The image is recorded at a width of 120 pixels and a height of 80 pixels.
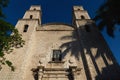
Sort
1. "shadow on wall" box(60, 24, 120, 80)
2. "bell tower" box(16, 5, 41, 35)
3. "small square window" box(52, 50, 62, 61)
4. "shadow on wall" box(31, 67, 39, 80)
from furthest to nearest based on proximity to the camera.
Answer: "bell tower" box(16, 5, 41, 35) → "small square window" box(52, 50, 62, 61) → "shadow on wall" box(31, 67, 39, 80) → "shadow on wall" box(60, 24, 120, 80)

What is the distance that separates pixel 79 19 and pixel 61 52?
5.97m

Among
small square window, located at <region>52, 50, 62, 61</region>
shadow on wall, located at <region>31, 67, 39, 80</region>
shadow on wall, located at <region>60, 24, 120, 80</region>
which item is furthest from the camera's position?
small square window, located at <region>52, 50, 62, 61</region>

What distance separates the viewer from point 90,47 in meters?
16.6

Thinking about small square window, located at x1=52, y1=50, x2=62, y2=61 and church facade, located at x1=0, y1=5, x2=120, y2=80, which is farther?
small square window, located at x1=52, y1=50, x2=62, y2=61

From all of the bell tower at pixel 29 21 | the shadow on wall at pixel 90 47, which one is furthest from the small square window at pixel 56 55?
the bell tower at pixel 29 21

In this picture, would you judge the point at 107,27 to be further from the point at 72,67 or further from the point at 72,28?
the point at 72,67

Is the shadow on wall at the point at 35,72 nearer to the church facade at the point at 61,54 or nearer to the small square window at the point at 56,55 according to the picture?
the church facade at the point at 61,54

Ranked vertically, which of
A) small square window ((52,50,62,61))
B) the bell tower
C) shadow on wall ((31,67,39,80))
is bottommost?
shadow on wall ((31,67,39,80))

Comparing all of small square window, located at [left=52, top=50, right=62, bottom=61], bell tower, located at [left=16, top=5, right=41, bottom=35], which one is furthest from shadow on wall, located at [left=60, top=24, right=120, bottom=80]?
bell tower, located at [left=16, top=5, right=41, bottom=35]

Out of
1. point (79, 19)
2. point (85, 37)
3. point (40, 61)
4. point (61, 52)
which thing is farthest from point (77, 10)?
point (40, 61)

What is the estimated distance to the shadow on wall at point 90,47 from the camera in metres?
14.0

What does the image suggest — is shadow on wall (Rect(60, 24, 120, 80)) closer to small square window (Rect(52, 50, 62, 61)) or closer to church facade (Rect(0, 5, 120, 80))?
church facade (Rect(0, 5, 120, 80))

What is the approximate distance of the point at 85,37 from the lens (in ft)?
59.1

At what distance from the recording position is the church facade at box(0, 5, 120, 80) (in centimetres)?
1403
